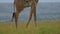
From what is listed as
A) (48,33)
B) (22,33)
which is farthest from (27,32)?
(48,33)

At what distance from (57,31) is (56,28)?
171 millimetres

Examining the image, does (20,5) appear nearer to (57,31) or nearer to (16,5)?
(16,5)

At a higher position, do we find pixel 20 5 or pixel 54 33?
pixel 20 5

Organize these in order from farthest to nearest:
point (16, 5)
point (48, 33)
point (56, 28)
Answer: point (16, 5), point (56, 28), point (48, 33)

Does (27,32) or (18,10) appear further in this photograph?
(18,10)

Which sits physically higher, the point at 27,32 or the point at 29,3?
the point at 29,3

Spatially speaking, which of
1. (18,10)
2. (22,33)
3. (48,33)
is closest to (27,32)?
(22,33)

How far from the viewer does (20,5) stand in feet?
10.7

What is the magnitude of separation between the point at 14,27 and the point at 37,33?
58 cm

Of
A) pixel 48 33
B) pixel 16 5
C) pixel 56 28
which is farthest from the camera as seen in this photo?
pixel 16 5

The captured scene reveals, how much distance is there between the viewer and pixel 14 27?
326cm

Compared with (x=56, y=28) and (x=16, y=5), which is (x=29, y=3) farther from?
(x=56, y=28)

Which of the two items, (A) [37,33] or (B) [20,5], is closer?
(A) [37,33]

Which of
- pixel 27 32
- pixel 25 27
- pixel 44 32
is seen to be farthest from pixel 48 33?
pixel 25 27
